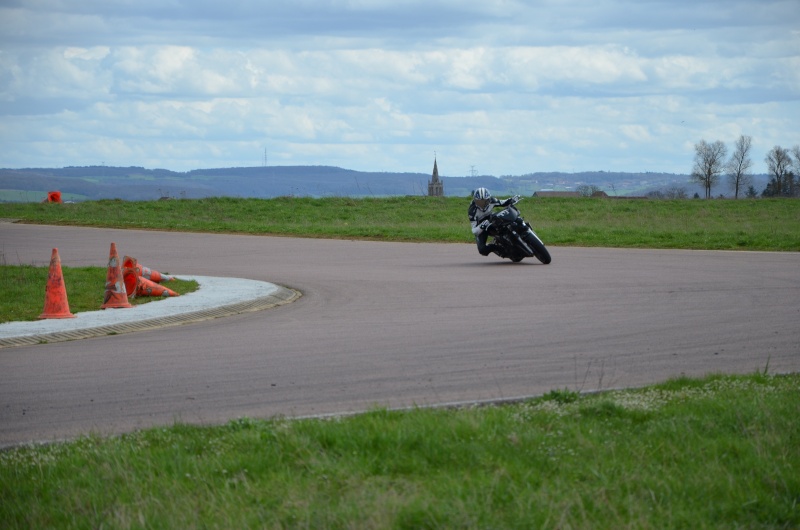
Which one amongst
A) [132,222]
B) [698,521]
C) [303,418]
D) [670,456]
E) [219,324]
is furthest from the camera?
[132,222]

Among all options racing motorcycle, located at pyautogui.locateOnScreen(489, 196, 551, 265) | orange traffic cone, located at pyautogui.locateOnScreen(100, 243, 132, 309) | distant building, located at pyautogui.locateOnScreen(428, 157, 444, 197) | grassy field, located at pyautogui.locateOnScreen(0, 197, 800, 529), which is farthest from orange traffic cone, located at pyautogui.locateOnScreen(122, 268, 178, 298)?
distant building, located at pyautogui.locateOnScreen(428, 157, 444, 197)

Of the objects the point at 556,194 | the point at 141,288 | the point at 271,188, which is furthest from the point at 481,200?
the point at 271,188

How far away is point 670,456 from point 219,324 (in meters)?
8.35

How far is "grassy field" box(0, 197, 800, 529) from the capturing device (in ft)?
16.6

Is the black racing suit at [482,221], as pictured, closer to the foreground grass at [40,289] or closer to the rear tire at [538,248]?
the rear tire at [538,248]

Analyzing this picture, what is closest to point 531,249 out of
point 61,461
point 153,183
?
point 61,461

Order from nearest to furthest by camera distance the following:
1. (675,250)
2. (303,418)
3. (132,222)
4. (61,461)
→ (61,461) < (303,418) < (675,250) < (132,222)

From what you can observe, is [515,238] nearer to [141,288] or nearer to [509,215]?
[509,215]

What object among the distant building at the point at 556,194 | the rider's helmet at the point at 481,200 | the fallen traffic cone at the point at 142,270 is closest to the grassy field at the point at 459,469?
the fallen traffic cone at the point at 142,270

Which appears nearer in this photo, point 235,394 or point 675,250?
point 235,394

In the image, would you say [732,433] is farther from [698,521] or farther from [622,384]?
[622,384]

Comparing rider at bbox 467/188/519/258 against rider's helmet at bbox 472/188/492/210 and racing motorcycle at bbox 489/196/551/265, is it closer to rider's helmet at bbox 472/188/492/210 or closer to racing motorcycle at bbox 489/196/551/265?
rider's helmet at bbox 472/188/492/210

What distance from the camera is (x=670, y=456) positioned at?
230 inches

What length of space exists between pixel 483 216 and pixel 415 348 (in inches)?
479
